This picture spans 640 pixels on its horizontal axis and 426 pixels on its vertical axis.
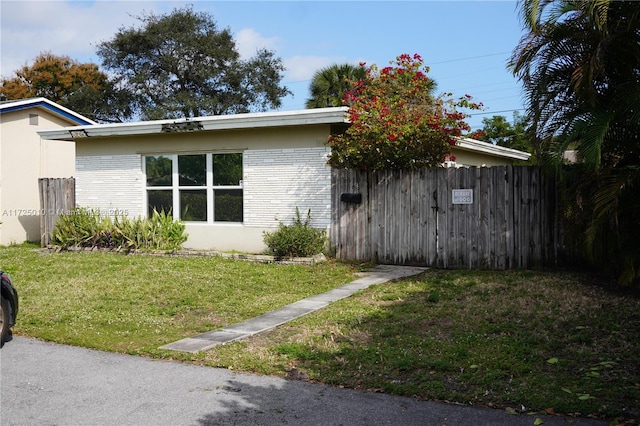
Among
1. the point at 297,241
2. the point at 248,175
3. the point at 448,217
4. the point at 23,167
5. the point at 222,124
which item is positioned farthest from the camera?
the point at 23,167

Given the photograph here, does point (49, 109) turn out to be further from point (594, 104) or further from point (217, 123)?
point (594, 104)

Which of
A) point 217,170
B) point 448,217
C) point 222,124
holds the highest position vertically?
point 222,124

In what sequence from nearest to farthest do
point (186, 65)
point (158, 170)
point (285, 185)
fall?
1. point (285, 185)
2. point (158, 170)
3. point (186, 65)

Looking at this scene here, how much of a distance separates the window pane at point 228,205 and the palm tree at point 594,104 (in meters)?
7.27

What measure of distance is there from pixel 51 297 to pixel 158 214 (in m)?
5.71

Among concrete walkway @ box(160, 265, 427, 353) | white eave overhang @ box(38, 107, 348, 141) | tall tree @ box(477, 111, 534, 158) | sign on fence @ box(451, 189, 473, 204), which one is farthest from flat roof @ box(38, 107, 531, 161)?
tall tree @ box(477, 111, 534, 158)

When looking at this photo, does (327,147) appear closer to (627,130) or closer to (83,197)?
(627,130)

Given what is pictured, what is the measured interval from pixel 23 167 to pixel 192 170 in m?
6.68

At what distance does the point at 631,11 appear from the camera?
9.14 m

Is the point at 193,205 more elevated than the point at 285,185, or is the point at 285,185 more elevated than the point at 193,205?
the point at 285,185

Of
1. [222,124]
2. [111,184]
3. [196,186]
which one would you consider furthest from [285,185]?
[111,184]

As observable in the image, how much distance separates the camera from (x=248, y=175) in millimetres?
14898

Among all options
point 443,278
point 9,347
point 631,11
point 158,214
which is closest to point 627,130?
point 631,11

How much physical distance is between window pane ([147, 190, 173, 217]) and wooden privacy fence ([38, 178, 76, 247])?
252 cm
